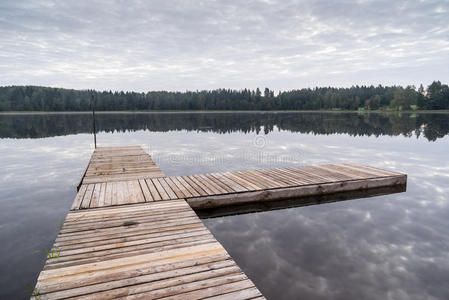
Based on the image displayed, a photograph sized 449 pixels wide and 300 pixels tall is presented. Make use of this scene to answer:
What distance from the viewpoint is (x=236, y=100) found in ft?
422

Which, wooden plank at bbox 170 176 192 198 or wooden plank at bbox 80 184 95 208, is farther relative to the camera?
wooden plank at bbox 170 176 192 198

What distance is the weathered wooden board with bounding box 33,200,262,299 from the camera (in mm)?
3453

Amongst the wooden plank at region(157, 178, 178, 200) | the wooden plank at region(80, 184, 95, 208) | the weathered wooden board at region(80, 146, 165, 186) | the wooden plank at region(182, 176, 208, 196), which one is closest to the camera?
the wooden plank at region(80, 184, 95, 208)

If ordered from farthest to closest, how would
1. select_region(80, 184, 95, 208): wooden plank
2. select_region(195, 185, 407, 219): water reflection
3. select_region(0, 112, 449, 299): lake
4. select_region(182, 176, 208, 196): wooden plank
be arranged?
1. select_region(182, 176, 208, 196): wooden plank
2. select_region(195, 185, 407, 219): water reflection
3. select_region(80, 184, 95, 208): wooden plank
4. select_region(0, 112, 449, 299): lake

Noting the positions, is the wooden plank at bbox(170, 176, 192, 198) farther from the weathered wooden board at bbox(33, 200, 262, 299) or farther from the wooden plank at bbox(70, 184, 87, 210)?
the wooden plank at bbox(70, 184, 87, 210)

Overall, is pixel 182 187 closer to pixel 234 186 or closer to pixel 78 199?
pixel 234 186

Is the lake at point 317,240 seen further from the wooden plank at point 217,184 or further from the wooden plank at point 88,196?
the wooden plank at point 88,196

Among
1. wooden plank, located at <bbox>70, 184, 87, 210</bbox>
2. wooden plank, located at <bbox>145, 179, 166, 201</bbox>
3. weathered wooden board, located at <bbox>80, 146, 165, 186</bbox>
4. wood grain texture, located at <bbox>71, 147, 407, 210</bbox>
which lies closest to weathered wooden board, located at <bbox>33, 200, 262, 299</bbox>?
wooden plank, located at <bbox>70, 184, 87, 210</bbox>

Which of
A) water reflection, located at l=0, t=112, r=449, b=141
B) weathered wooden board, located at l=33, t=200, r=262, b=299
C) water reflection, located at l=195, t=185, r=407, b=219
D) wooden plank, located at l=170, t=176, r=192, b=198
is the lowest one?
water reflection, located at l=195, t=185, r=407, b=219

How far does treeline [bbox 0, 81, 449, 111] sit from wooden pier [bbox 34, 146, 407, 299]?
112 m

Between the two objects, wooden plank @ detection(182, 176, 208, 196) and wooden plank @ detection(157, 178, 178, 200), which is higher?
wooden plank @ detection(157, 178, 178, 200)

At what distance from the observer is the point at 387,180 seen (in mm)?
10164

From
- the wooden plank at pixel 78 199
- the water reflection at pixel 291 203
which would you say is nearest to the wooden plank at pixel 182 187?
the water reflection at pixel 291 203

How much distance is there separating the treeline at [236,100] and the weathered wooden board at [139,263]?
116394 millimetres
